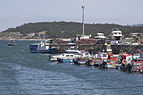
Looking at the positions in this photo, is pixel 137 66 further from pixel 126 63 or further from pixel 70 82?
pixel 70 82

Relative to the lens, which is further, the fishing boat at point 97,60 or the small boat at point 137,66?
the fishing boat at point 97,60

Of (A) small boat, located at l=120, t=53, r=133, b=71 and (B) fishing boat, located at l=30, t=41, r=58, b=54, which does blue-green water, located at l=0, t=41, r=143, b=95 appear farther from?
(B) fishing boat, located at l=30, t=41, r=58, b=54

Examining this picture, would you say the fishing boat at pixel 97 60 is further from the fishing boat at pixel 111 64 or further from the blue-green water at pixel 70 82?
the blue-green water at pixel 70 82

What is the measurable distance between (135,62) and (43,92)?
24.5 meters

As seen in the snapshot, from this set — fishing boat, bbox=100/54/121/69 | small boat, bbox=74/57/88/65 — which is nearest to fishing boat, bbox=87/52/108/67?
small boat, bbox=74/57/88/65

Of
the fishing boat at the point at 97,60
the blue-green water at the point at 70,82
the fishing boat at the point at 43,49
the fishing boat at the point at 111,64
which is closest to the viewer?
the blue-green water at the point at 70,82

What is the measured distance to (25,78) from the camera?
68250mm

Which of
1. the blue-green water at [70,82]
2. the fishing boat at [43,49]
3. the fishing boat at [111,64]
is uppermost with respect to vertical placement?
the fishing boat at [43,49]

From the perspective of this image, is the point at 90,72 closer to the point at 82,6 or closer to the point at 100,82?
A: the point at 100,82

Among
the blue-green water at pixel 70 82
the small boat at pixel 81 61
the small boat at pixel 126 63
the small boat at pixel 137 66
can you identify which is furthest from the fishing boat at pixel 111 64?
the small boat at pixel 81 61

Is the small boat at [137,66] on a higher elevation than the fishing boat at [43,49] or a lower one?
lower

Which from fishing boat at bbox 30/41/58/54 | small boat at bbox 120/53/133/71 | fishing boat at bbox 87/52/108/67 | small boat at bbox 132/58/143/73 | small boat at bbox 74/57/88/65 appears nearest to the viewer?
small boat at bbox 132/58/143/73

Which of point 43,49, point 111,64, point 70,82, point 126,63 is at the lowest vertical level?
point 70,82

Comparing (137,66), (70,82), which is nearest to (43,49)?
(137,66)
